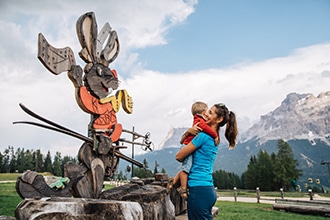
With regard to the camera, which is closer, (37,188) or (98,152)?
(37,188)

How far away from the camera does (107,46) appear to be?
6.24m

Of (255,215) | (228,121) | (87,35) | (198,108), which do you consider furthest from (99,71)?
(255,215)

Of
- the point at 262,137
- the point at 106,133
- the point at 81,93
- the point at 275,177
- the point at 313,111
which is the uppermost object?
the point at 313,111

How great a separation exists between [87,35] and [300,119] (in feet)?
611

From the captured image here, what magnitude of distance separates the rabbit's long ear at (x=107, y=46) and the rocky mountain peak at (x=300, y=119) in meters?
162

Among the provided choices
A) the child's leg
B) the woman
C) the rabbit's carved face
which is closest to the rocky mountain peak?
the rabbit's carved face

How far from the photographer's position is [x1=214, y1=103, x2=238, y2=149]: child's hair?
2463 millimetres

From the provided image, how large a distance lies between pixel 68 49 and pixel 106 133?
6.02 ft

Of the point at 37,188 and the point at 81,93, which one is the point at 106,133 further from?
the point at 37,188

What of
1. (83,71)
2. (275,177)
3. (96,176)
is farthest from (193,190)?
(275,177)

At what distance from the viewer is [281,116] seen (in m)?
187

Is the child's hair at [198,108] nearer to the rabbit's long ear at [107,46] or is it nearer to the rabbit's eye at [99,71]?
the rabbit's eye at [99,71]

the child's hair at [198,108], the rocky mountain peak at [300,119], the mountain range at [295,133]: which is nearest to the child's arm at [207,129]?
the child's hair at [198,108]

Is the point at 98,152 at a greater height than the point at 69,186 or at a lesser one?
greater
